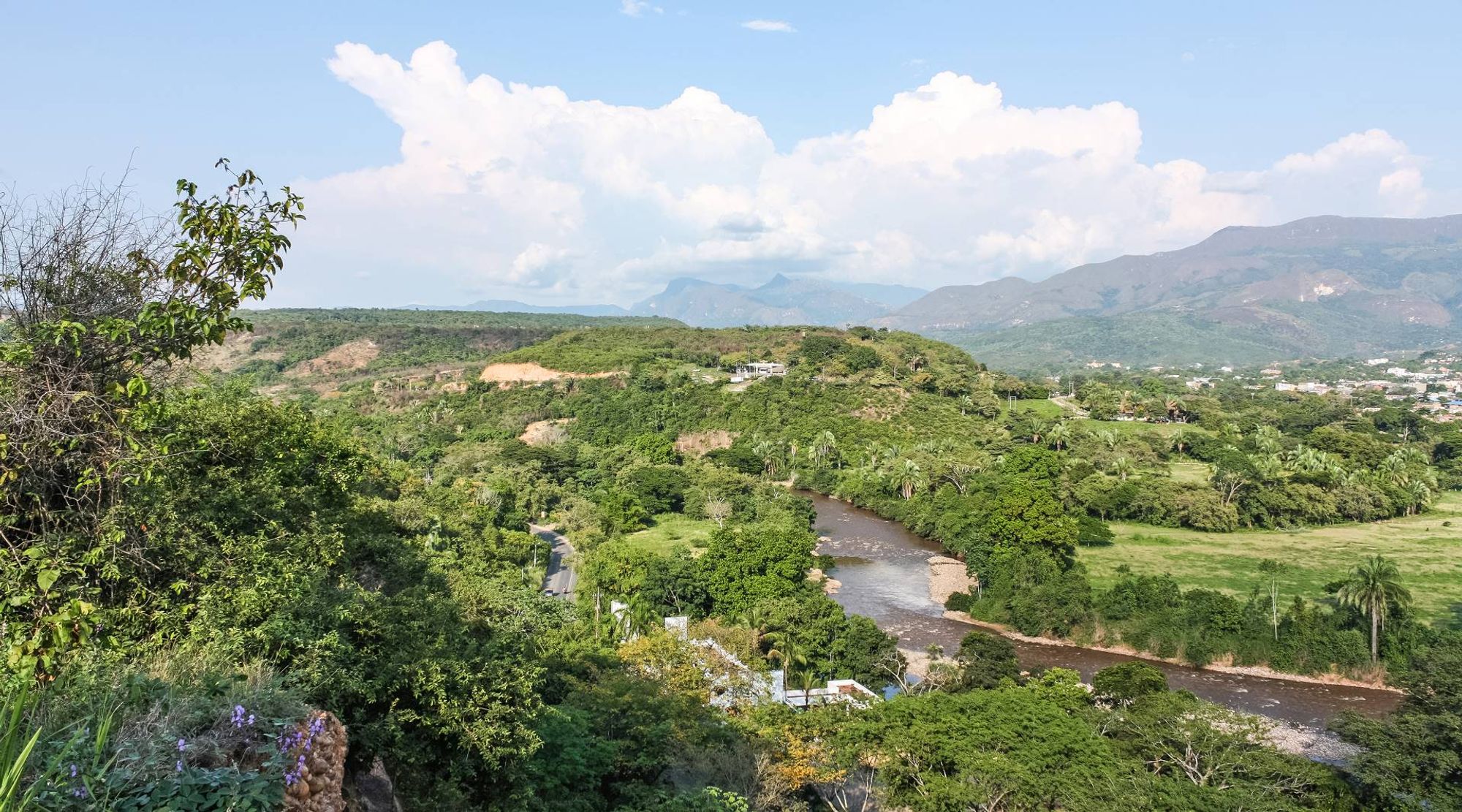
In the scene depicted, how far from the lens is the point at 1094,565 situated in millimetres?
31578

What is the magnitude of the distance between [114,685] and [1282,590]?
33820mm

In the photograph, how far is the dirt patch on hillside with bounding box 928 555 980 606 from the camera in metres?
29.2

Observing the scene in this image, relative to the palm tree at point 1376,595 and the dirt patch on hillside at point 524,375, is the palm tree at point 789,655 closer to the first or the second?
the palm tree at point 1376,595

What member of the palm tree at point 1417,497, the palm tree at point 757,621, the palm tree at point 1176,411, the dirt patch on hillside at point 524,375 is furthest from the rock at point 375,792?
the palm tree at point 1176,411

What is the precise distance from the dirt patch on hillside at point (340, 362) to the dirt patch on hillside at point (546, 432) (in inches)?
1392

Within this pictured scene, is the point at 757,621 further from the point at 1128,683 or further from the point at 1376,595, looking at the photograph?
the point at 1376,595

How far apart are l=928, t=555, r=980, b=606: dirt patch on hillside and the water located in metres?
0.38

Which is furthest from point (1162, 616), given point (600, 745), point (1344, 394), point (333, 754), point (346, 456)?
point (1344, 394)

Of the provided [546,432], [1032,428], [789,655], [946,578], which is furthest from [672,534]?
[1032,428]

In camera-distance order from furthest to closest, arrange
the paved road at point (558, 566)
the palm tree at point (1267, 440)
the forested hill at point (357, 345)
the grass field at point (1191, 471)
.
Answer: the forested hill at point (357, 345) < the palm tree at point (1267, 440) < the grass field at point (1191, 471) < the paved road at point (558, 566)

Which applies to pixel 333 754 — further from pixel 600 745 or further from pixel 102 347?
pixel 600 745

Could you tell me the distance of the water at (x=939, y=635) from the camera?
20281 mm

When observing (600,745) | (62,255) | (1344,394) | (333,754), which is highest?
(62,255)

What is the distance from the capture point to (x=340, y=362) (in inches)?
3364
